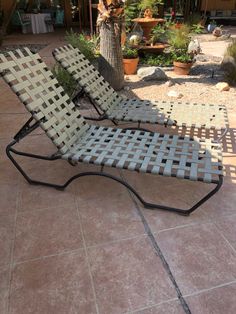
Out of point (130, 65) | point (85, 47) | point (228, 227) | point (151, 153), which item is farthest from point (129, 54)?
point (228, 227)

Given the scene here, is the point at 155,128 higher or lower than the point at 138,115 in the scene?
lower

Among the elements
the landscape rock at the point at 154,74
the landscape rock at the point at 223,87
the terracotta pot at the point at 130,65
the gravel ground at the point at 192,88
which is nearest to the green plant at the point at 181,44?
the gravel ground at the point at 192,88

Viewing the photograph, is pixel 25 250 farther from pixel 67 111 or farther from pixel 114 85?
pixel 114 85

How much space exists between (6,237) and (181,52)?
5.37 m

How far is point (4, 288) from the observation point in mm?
1634

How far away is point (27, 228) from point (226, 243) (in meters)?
1.38

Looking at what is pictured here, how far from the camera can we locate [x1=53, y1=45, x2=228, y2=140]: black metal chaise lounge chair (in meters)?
2.78

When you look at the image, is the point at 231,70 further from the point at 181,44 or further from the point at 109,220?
the point at 109,220

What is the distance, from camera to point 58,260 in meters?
1.80

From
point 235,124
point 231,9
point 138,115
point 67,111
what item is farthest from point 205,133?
point 231,9

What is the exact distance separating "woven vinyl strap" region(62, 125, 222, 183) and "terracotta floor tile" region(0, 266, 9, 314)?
899 mm

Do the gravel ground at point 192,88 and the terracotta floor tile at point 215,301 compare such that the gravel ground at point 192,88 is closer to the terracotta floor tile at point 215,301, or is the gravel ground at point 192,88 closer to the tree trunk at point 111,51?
the tree trunk at point 111,51

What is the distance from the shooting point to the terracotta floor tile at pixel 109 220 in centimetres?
199

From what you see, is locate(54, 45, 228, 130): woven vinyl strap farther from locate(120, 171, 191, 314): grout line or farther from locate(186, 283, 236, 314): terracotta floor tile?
locate(186, 283, 236, 314): terracotta floor tile
